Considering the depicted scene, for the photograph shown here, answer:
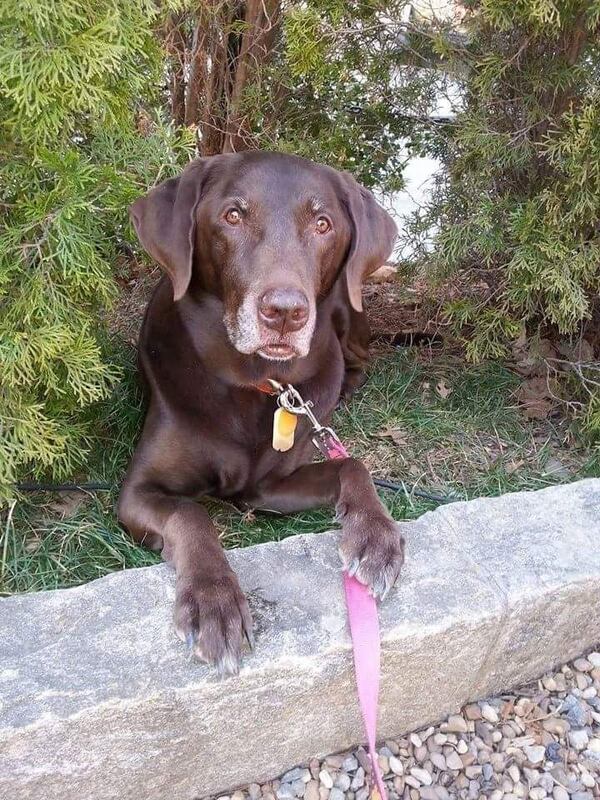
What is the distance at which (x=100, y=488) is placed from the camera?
271cm

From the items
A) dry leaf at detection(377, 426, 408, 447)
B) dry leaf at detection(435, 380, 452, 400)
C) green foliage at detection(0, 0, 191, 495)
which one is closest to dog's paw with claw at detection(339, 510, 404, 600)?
green foliage at detection(0, 0, 191, 495)

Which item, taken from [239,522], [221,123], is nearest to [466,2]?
[221,123]

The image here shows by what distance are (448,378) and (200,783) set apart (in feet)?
7.88

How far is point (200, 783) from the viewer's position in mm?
1849

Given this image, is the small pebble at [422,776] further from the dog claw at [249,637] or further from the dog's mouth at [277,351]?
the dog's mouth at [277,351]

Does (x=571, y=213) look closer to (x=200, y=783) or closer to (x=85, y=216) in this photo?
(x=85, y=216)

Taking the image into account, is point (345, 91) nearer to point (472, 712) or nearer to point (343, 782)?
point (472, 712)

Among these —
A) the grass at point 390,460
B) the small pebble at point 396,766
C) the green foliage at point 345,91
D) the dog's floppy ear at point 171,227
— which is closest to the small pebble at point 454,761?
the small pebble at point 396,766

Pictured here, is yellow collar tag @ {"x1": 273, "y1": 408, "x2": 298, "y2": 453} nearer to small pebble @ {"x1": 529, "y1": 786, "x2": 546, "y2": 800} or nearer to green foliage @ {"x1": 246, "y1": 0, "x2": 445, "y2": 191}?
small pebble @ {"x1": 529, "y1": 786, "x2": 546, "y2": 800}

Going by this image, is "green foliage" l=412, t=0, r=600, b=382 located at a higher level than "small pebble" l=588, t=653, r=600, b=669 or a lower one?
higher

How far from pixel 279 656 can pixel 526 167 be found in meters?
2.37

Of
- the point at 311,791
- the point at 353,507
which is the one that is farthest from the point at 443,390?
the point at 311,791

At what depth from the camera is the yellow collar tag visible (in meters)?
2.39

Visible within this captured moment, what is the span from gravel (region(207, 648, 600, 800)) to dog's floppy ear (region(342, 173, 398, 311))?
4.48 feet
